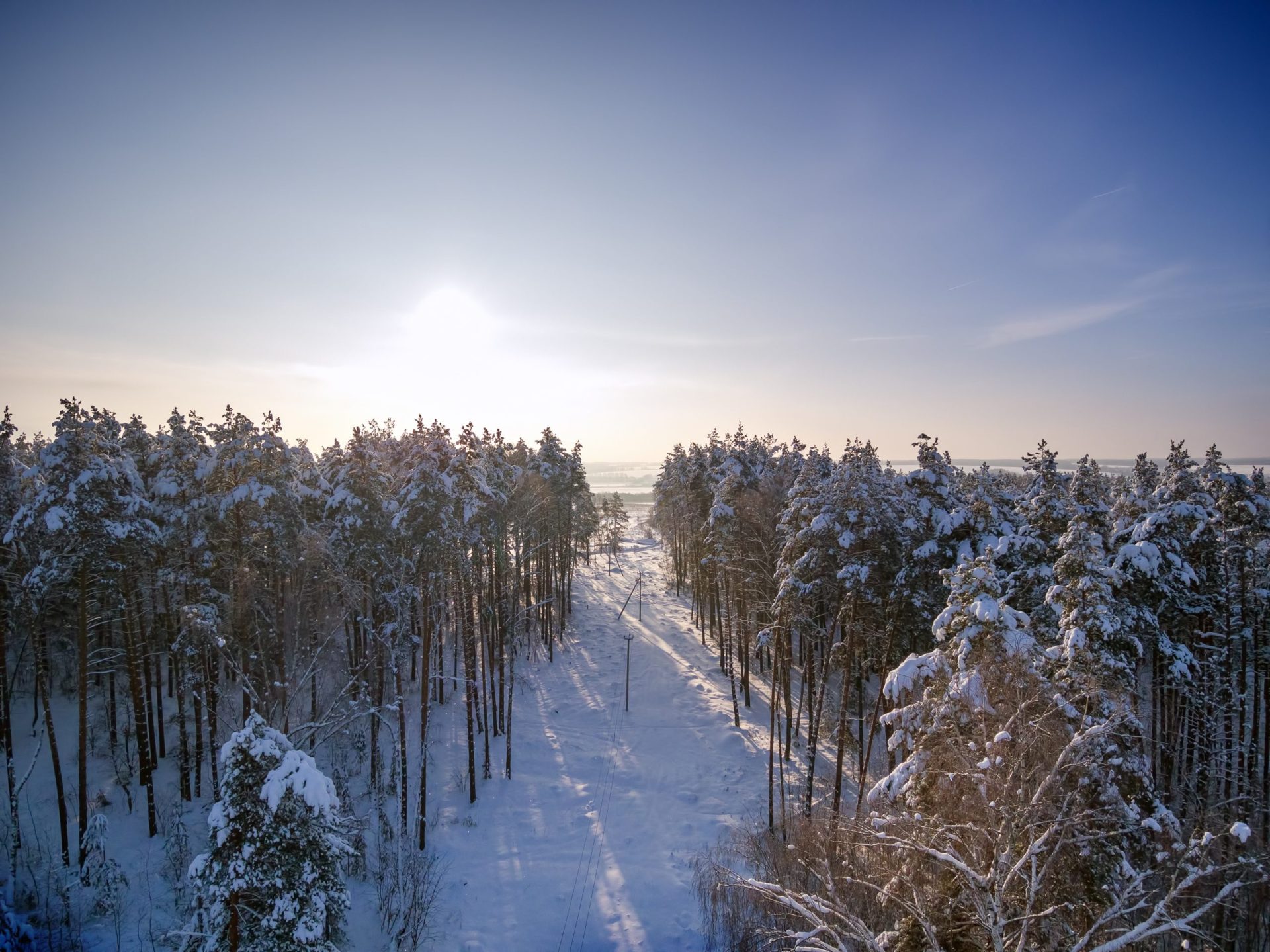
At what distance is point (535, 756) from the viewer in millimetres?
27359

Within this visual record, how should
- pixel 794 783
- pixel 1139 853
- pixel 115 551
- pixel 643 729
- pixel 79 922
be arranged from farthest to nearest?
pixel 643 729
pixel 794 783
pixel 115 551
pixel 79 922
pixel 1139 853

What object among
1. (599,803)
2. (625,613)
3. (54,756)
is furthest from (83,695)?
(625,613)

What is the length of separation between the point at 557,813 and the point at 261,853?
14832mm

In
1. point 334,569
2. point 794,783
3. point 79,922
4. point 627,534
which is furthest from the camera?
point 627,534

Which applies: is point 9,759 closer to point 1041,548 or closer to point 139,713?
point 139,713

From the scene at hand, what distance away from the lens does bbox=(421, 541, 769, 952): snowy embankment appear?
56.6 feet

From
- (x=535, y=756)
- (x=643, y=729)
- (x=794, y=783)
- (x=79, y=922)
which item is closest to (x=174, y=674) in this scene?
(x=79, y=922)

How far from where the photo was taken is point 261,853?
10258mm

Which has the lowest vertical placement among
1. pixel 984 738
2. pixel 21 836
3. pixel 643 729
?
pixel 643 729

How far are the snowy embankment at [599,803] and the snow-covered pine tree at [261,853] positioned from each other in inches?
315

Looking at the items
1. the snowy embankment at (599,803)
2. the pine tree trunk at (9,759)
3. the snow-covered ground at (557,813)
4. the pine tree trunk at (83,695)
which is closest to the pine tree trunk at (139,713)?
the snow-covered ground at (557,813)

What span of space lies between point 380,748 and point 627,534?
91.3 meters

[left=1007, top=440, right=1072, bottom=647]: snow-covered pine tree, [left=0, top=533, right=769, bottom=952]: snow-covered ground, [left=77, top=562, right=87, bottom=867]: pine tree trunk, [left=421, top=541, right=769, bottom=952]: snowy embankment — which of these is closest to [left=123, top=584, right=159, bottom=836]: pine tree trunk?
[left=0, top=533, right=769, bottom=952]: snow-covered ground

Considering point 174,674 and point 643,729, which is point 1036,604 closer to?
point 643,729
